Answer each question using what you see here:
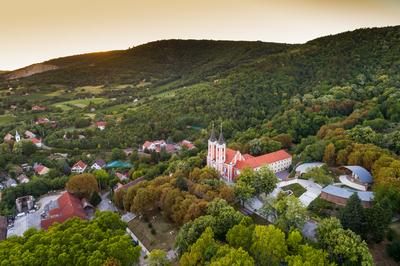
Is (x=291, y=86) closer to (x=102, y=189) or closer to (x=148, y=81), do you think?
(x=102, y=189)

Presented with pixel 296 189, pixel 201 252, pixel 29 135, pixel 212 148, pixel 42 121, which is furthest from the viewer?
pixel 42 121

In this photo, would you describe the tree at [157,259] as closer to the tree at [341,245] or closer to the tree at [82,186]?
the tree at [341,245]

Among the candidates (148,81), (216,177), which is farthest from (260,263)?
(148,81)

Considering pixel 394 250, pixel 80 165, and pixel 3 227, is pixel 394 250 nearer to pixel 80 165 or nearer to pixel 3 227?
pixel 3 227

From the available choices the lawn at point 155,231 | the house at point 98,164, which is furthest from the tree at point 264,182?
the house at point 98,164

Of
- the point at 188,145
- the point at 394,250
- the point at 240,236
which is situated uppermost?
the point at 240,236

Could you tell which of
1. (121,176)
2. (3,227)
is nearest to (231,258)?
(3,227)

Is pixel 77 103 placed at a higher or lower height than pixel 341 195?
lower
